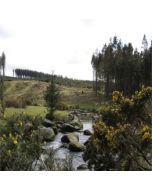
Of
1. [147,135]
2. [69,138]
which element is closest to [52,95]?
[69,138]

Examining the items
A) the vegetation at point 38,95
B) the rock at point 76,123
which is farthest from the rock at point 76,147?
the rock at point 76,123

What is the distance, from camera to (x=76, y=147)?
9305 mm

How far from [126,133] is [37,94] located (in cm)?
355

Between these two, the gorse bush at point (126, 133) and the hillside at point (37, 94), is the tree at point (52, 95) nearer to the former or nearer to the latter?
the hillside at point (37, 94)

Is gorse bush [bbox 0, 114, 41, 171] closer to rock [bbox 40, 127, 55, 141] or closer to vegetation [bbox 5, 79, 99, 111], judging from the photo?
vegetation [bbox 5, 79, 99, 111]

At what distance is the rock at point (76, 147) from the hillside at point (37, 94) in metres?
0.99

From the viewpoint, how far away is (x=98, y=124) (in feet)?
16.1

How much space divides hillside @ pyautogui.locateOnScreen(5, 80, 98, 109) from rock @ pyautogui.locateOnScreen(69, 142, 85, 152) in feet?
3.26

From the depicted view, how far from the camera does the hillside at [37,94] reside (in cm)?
710

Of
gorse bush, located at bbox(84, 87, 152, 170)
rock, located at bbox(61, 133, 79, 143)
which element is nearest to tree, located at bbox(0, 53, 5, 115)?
gorse bush, located at bbox(84, 87, 152, 170)

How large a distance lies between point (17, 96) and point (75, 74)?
2.03 meters
